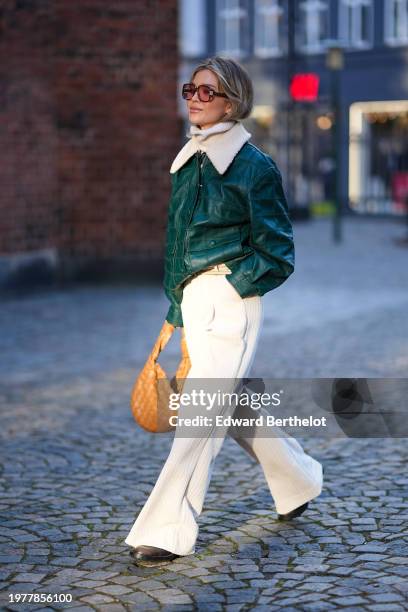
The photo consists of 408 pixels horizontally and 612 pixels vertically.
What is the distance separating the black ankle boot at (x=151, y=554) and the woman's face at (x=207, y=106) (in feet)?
5.15

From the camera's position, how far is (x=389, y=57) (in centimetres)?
3247

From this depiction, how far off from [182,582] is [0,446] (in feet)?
8.55

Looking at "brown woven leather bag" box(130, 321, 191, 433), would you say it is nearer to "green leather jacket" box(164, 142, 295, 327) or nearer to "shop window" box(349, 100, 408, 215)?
"green leather jacket" box(164, 142, 295, 327)

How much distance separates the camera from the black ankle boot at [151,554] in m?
4.65

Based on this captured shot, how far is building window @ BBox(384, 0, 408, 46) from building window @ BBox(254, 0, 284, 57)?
313 centimetres

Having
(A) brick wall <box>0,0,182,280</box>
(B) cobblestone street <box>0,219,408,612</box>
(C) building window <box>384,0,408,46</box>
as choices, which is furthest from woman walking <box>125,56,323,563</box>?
(C) building window <box>384,0,408,46</box>

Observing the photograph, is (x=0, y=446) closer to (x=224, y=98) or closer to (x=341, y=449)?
(x=341, y=449)

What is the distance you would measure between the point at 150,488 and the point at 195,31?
99.3 feet

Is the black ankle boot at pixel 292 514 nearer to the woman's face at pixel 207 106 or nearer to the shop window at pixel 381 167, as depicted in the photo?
the woman's face at pixel 207 106

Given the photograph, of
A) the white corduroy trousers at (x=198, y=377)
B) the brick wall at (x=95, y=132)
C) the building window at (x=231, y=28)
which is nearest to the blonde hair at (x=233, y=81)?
the white corduroy trousers at (x=198, y=377)

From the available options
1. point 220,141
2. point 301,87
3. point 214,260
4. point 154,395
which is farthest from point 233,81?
point 301,87

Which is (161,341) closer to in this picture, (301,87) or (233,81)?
(233,81)

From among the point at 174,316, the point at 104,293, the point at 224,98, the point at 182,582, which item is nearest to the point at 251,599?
the point at 182,582

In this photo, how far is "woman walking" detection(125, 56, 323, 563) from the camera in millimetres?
4637
